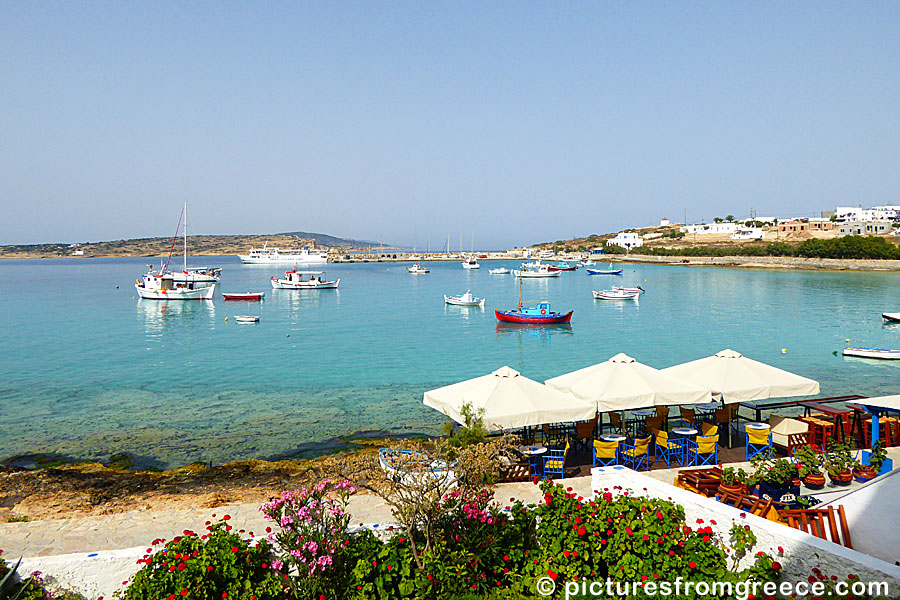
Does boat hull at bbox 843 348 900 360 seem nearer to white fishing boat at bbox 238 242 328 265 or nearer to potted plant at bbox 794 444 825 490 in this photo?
potted plant at bbox 794 444 825 490

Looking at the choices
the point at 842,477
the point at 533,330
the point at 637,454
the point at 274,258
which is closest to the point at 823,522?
the point at 842,477

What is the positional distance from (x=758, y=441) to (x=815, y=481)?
225 centimetres

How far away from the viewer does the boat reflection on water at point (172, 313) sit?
1721 inches

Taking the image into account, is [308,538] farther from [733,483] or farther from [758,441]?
[758,441]

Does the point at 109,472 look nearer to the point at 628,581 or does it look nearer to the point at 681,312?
the point at 628,581

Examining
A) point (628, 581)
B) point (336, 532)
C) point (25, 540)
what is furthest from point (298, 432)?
point (628, 581)

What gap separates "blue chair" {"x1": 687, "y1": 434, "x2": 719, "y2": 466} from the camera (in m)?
10.0

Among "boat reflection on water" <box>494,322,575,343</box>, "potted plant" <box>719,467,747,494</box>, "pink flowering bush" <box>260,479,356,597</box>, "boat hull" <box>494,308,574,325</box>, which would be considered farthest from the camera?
"boat hull" <box>494,308,574,325</box>

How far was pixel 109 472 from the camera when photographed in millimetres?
12469

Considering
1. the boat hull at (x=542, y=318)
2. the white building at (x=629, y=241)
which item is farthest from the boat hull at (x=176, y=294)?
the white building at (x=629, y=241)

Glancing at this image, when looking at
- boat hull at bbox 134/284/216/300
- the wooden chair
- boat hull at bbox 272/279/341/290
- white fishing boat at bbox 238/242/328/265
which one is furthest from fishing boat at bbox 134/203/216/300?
white fishing boat at bbox 238/242/328/265

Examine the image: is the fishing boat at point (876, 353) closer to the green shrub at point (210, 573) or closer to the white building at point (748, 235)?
the green shrub at point (210, 573)

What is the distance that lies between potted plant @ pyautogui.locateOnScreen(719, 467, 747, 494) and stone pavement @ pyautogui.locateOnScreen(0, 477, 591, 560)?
2002mm

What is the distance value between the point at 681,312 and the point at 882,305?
1705 cm
